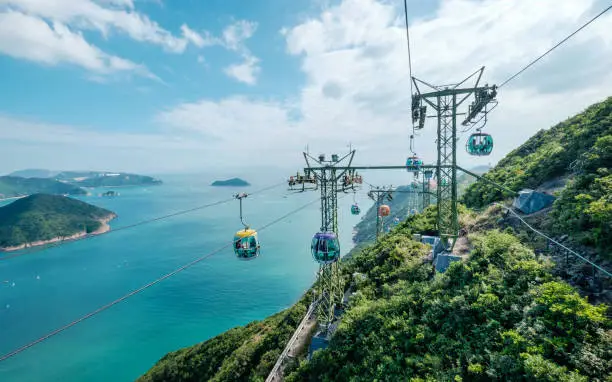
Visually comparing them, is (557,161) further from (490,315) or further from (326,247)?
(326,247)

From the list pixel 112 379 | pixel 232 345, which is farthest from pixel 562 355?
pixel 112 379

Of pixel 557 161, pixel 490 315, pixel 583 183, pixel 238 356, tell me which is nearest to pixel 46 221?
pixel 238 356

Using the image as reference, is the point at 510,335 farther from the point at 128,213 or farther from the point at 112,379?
the point at 128,213

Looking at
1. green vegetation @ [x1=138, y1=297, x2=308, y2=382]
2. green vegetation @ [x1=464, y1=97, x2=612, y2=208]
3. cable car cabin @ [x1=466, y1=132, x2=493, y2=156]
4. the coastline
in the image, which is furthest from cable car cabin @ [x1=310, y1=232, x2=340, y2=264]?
the coastline

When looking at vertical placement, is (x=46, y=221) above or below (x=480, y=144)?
below

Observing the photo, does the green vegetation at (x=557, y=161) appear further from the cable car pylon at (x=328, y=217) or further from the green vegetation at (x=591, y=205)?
the cable car pylon at (x=328, y=217)

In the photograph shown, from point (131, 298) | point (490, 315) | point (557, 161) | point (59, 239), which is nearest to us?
point (490, 315)
